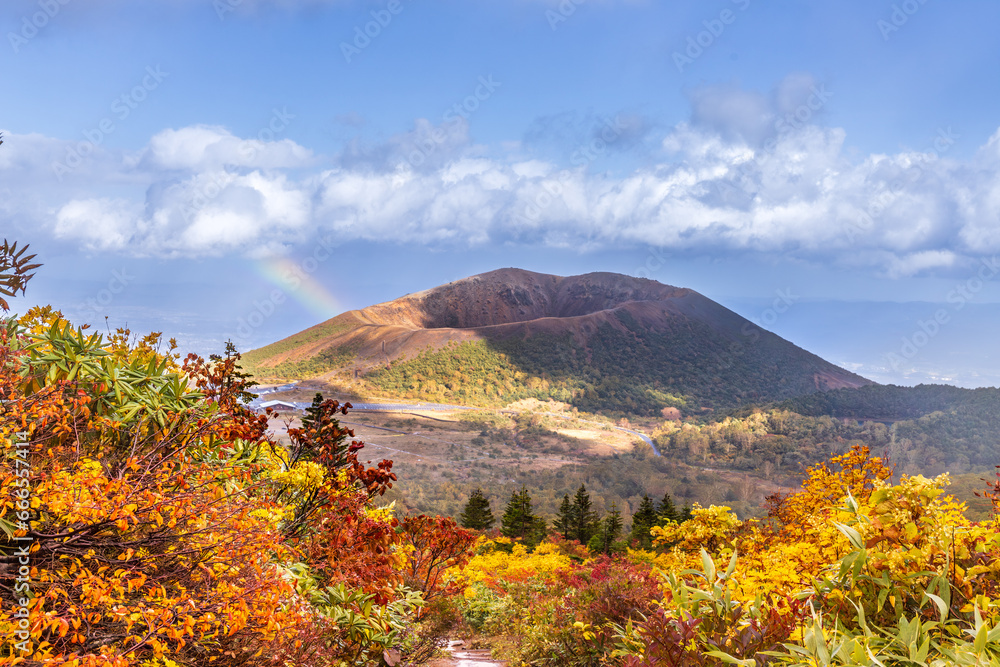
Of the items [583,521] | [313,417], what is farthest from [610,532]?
[313,417]

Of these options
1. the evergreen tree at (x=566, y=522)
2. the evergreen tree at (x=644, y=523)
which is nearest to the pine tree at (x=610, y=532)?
the evergreen tree at (x=644, y=523)

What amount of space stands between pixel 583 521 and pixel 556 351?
181 feet

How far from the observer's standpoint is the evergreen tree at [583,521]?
70.6ft

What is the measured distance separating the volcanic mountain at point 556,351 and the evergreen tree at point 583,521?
1641 inches

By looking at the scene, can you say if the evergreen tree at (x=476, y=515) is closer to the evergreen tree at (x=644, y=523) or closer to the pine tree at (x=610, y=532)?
the pine tree at (x=610, y=532)

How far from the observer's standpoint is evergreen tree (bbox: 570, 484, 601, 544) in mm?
21527

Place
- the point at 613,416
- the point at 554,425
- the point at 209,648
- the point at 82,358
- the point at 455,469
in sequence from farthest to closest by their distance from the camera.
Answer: the point at 613,416, the point at 554,425, the point at 455,469, the point at 82,358, the point at 209,648

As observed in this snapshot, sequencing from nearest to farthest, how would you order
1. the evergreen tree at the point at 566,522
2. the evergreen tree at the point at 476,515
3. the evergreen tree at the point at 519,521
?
the evergreen tree at the point at 519,521, the evergreen tree at the point at 476,515, the evergreen tree at the point at 566,522

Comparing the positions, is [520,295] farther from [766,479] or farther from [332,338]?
[766,479]

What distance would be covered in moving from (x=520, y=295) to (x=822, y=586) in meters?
99.5

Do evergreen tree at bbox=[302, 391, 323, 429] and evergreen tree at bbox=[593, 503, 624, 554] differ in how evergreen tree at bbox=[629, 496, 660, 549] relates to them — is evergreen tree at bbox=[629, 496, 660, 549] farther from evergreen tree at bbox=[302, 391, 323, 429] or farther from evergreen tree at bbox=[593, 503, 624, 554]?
evergreen tree at bbox=[302, 391, 323, 429]

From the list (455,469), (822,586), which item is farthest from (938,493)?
(455,469)

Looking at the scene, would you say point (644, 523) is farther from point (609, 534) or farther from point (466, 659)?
point (466, 659)

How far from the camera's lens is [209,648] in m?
3.35
